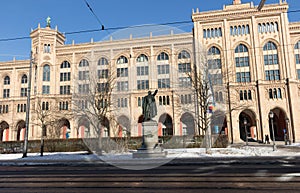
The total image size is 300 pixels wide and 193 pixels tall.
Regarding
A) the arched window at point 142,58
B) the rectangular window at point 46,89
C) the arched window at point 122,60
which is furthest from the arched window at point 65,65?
the arched window at point 142,58

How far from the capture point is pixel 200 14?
151ft

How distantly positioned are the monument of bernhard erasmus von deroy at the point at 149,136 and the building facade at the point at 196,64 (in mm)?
17282

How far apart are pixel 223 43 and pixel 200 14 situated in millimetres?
7214

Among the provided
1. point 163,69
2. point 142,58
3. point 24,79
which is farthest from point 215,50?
point 24,79

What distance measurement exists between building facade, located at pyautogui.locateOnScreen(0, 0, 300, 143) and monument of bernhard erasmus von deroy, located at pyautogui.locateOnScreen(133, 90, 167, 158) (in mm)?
17282

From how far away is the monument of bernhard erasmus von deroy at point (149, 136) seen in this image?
54.6ft

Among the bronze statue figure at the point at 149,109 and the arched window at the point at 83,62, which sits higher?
the arched window at the point at 83,62

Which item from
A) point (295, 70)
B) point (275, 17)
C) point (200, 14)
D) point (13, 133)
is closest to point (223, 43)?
point (200, 14)

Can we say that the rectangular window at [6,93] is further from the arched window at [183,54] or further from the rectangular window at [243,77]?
the rectangular window at [243,77]

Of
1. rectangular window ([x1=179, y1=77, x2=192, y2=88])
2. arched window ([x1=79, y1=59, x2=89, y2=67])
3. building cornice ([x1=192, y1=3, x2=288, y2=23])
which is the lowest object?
rectangular window ([x1=179, y1=77, x2=192, y2=88])

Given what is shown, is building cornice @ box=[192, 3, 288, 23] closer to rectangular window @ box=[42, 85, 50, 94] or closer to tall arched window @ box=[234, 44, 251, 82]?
tall arched window @ box=[234, 44, 251, 82]

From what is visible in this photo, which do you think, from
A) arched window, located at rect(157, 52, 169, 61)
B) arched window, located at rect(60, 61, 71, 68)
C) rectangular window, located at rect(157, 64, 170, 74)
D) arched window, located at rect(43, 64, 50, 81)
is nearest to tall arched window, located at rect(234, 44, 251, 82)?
rectangular window, located at rect(157, 64, 170, 74)

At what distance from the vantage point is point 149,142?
17078 millimetres

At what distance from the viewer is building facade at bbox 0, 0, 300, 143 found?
4094 cm
